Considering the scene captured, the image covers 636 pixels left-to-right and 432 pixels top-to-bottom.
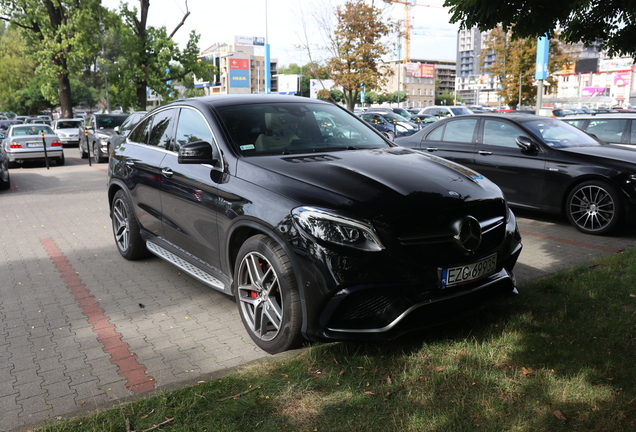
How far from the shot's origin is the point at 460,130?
9.61 m

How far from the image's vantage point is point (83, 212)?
1042cm

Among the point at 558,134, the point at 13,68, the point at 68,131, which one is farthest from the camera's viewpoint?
the point at 13,68

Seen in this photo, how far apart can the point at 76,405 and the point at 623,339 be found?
3.61 meters

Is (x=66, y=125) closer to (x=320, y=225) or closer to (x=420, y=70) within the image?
(x=320, y=225)

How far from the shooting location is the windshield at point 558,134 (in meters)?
8.47

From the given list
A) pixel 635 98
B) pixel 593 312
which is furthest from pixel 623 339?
pixel 635 98

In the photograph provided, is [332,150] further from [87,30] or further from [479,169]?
[87,30]

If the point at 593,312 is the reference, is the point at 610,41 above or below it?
above

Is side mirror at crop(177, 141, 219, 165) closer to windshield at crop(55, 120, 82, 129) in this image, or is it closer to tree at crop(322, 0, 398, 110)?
tree at crop(322, 0, 398, 110)

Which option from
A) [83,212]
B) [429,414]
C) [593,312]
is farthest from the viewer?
[83,212]

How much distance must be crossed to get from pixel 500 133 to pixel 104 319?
6.61 metres

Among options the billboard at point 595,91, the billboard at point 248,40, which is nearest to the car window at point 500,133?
the billboard at point 595,91

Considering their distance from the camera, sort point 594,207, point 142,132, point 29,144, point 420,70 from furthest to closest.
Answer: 1. point 420,70
2. point 29,144
3. point 594,207
4. point 142,132

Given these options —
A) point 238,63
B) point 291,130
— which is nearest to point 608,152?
point 291,130
